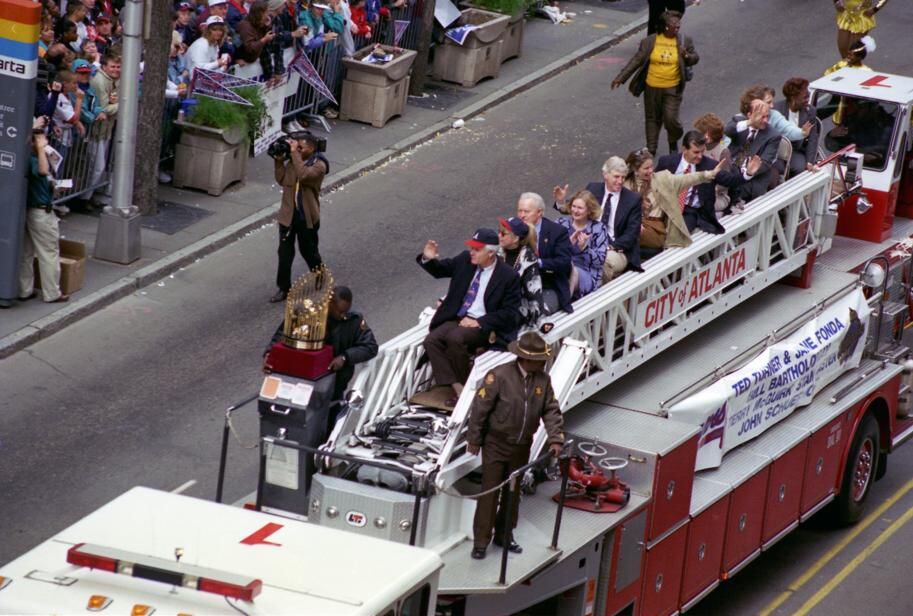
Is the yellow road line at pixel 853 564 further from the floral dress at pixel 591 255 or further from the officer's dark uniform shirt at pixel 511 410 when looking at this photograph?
the officer's dark uniform shirt at pixel 511 410

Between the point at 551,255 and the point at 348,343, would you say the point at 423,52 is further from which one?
the point at 348,343

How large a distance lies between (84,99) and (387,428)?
349 inches

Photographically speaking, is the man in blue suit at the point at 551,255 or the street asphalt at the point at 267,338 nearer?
the man in blue suit at the point at 551,255

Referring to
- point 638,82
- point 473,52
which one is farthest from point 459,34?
point 638,82

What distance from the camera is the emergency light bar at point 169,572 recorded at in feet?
Result: 26.8

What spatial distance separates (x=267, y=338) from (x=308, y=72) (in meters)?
6.16

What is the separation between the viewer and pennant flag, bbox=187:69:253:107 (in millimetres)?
20344

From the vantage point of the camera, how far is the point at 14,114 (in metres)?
16.8

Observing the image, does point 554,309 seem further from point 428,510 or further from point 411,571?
point 411,571

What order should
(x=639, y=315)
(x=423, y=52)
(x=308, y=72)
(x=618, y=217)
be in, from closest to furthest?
1. (x=639, y=315)
2. (x=618, y=217)
3. (x=308, y=72)
4. (x=423, y=52)

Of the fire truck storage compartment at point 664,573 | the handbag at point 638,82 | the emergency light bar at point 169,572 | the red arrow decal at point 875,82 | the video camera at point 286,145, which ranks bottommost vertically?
the fire truck storage compartment at point 664,573

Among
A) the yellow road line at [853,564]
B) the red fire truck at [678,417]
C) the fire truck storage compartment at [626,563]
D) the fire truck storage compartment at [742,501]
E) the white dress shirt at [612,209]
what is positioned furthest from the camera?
the yellow road line at [853,564]

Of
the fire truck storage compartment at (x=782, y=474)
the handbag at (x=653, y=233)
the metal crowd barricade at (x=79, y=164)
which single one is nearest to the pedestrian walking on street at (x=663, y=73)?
the metal crowd barricade at (x=79, y=164)

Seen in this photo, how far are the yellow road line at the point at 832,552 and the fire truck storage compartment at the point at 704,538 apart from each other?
1.18 m
